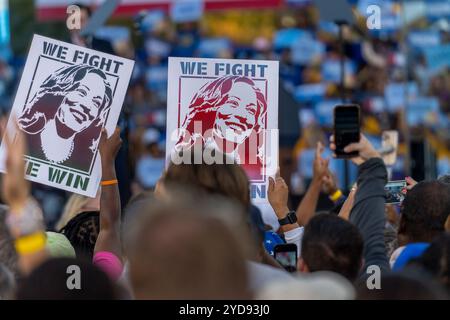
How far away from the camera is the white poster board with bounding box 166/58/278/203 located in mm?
4840

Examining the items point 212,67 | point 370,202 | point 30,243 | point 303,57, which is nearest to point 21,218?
point 30,243

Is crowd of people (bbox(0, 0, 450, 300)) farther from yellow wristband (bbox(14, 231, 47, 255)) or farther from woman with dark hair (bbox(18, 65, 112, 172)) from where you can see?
woman with dark hair (bbox(18, 65, 112, 172))

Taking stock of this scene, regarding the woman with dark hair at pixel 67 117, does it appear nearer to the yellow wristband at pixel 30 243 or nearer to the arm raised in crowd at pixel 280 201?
the arm raised in crowd at pixel 280 201

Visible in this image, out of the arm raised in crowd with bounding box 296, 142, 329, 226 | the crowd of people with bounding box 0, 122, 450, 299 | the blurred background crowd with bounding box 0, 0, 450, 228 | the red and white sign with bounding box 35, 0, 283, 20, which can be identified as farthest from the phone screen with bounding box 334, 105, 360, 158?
the red and white sign with bounding box 35, 0, 283, 20

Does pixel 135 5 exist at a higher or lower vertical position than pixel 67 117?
higher

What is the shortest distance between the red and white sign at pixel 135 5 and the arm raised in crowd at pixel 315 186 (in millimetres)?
6408

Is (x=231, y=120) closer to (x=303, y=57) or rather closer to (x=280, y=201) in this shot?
(x=280, y=201)

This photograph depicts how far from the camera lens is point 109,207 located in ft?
14.4

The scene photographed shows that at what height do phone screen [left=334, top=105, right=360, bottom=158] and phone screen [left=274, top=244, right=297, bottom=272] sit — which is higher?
phone screen [left=334, top=105, right=360, bottom=158]

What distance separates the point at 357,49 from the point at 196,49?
8.31 ft

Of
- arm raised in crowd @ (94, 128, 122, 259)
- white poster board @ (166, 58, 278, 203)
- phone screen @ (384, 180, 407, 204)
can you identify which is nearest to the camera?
arm raised in crowd @ (94, 128, 122, 259)

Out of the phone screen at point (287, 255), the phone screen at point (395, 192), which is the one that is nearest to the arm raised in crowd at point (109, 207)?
the phone screen at point (287, 255)

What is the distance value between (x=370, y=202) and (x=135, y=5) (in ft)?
29.4

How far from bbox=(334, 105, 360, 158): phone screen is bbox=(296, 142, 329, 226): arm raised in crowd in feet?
3.25
